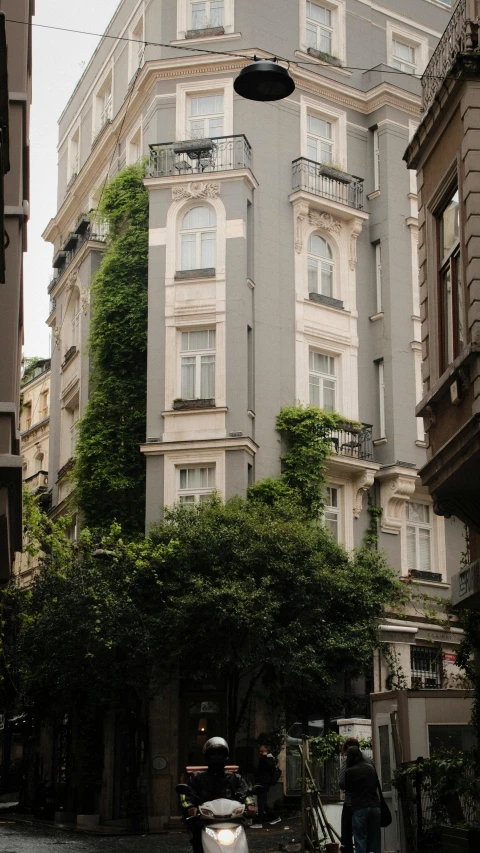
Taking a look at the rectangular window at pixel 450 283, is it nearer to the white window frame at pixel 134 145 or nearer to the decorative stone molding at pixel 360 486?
the decorative stone molding at pixel 360 486

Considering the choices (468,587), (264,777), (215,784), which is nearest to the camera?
(215,784)

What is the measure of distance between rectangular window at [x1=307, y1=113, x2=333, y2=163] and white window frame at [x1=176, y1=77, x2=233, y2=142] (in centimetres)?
272

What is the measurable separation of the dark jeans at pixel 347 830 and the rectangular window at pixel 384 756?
6.91 ft

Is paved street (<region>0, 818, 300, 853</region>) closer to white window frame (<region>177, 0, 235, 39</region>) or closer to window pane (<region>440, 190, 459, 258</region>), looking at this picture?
window pane (<region>440, 190, 459, 258</region>)

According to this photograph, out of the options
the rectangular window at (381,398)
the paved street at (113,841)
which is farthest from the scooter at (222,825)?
the rectangular window at (381,398)

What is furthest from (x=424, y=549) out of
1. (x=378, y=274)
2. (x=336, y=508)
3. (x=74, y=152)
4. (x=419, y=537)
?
(x=74, y=152)

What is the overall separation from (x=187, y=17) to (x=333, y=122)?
5.49m

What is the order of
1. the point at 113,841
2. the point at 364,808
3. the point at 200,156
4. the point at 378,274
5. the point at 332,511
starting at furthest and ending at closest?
the point at 378,274 → the point at 200,156 → the point at 332,511 → the point at 113,841 → the point at 364,808

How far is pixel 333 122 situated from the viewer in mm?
38656

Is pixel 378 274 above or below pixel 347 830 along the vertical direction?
above

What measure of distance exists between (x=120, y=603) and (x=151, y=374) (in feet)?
24.9

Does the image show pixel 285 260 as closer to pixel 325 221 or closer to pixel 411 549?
pixel 325 221

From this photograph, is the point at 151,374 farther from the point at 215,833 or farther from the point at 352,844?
the point at 215,833

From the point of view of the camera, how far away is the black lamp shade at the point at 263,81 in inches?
728
